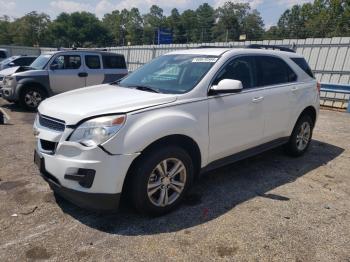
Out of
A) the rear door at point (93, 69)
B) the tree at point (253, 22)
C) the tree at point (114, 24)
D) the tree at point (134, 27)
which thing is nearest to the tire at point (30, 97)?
the rear door at point (93, 69)

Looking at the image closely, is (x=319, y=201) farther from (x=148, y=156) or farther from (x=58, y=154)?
(x=58, y=154)

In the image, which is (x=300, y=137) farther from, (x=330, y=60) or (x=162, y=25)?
(x=162, y=25)

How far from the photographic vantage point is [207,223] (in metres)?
3.24

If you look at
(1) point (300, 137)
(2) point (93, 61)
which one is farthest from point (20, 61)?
(1) point (300, 137)

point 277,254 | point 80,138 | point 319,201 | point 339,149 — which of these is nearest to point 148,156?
point 80,138

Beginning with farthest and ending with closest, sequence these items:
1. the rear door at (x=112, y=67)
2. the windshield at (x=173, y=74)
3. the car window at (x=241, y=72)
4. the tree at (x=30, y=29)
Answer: the tree at (x=30, y=29) < the rear door at (x=112, y=67) < the car window at (x=241, y=72) < the windshield at (x=173, y=74)

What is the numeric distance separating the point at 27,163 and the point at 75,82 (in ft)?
17.6

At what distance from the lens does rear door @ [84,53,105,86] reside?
392 inches

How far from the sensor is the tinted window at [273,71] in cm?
440

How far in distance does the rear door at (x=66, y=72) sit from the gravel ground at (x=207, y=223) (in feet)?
17.3

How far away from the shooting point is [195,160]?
11.8 ft

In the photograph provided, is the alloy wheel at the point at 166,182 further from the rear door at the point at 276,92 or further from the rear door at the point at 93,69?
the rear door at the point at 93,69

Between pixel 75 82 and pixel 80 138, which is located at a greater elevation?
pixel 80 138

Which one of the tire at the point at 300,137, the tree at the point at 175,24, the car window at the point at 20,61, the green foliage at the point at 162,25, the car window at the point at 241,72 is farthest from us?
the tree at the point at 175,24
